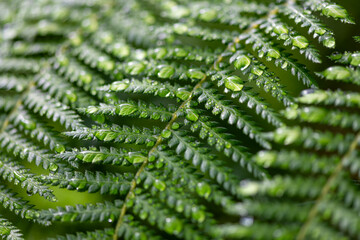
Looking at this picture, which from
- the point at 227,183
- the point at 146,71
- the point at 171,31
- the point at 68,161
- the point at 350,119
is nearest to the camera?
the point at 350,119

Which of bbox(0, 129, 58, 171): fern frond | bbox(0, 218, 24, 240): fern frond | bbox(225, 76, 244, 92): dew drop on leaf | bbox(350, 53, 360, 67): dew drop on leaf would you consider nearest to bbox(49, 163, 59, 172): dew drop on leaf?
bbox(0, 129, 58, 171): fern frond

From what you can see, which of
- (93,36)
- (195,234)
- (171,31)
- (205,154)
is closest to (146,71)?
(171,31)

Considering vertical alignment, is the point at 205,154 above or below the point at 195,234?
above

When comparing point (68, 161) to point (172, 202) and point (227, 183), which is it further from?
point (227, 183)

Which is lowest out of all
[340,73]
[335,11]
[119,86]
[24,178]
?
[24,178]

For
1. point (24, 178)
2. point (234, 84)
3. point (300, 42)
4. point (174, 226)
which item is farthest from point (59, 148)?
point (300, 42)

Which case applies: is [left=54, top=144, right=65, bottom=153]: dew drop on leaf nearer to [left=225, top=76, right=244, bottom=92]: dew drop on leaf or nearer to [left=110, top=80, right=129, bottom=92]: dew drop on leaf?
[left=110, top=80, right=129, bottom=92]: dew drop on leaf

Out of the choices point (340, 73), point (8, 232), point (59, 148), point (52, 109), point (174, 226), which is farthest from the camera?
point (52, 109)

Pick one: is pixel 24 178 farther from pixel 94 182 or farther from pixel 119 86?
pixel 119 86
